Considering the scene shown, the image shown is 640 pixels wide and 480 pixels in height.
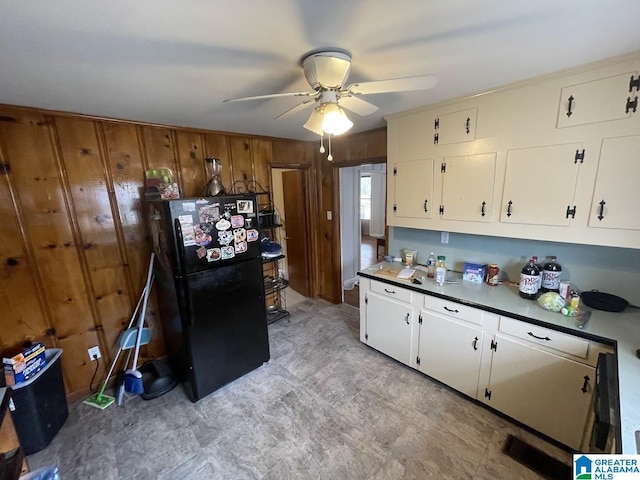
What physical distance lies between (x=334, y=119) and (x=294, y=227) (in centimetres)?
270

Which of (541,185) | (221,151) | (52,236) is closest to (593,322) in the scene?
(541,185)

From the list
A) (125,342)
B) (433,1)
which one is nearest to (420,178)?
(433,1)

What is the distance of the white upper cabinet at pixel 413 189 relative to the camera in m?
2.27

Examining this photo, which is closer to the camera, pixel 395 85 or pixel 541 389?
pixel 395 85

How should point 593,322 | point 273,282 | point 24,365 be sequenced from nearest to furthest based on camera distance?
point 593,322
point 24,365
point 273,282

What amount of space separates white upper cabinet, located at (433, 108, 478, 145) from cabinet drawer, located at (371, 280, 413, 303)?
50.7 inches

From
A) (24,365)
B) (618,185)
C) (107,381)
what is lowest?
(107,381)

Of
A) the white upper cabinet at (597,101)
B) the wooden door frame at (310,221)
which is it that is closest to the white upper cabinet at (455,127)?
the white upper cabinet at (597,101)

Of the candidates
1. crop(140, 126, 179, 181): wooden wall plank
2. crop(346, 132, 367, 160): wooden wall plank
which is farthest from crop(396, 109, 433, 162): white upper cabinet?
crop(140, 126, 179, 181): wooden wall plank

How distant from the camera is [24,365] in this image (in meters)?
1.67

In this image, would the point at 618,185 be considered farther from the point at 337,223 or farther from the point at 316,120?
the point at 337,223

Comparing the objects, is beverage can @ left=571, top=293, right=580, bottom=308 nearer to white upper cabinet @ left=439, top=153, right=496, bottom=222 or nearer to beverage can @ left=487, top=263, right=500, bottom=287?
beverage can @ left=487, top=263, right=500, bottom=287

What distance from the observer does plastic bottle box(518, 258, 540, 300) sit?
1831 millimetres

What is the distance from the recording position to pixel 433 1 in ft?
3.02
